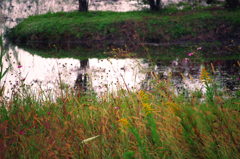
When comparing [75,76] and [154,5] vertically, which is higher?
[154,5]

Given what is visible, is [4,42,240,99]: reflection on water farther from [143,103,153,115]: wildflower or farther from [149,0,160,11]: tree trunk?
[149,0,160,11]: tree trunk

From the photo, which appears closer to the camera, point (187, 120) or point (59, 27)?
point (187, 120)

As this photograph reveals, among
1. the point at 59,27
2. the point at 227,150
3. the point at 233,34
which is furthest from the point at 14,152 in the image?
the point at 59,27

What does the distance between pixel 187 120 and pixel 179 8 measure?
739 inches

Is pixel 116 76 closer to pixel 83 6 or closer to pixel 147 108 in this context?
pixel 147 108

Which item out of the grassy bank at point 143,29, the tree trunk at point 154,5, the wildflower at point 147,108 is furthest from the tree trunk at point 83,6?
the wildflower at point 147,108

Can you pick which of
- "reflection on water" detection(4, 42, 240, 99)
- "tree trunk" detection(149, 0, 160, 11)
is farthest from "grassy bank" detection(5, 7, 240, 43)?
"reflection on water" detection(4, 42, 240, 99)

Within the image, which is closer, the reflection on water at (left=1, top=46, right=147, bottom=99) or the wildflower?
the wildflower

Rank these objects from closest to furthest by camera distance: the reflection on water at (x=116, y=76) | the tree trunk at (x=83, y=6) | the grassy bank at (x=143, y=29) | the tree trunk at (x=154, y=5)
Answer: the reflection on water at (x=116, y=76) → the grassy bank at (x=143, y=29) → the tree trunk at (x=154, y=5) → the tree trunk at (x=83, y=6)

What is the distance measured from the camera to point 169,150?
1875 millimetres

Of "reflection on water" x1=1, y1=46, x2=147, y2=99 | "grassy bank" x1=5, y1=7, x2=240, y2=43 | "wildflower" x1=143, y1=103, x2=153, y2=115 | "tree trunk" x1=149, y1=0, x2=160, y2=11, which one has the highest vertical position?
"tree trunk" x1=149, y1=0, x2=160, y2=11

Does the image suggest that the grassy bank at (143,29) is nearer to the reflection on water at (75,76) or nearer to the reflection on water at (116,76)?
the reflection on water at (116,76)

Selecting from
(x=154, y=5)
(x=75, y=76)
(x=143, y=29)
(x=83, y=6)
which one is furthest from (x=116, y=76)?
(x=83, y=6)

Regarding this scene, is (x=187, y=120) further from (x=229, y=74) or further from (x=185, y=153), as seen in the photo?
(x=229, y=74)
